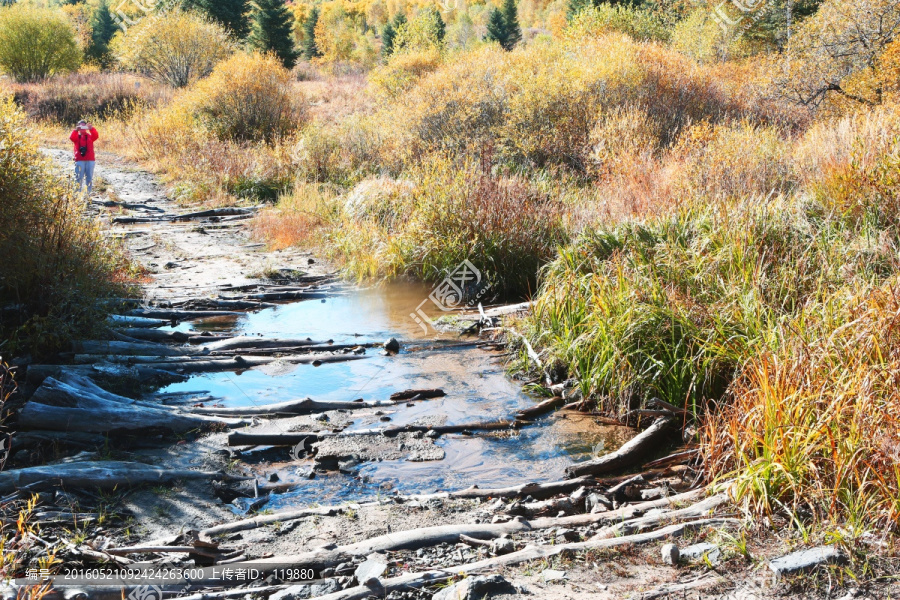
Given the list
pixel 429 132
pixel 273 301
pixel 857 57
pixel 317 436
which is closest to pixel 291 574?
pixel 317 436

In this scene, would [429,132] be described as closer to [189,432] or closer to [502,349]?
[502,349]

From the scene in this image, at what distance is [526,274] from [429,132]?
27.9ft

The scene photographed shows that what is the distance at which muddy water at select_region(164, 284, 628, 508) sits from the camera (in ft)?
17.0

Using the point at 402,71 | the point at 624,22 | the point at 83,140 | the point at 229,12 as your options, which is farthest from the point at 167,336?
the point at 229,12

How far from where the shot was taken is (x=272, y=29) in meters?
41.1

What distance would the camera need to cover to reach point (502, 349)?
8.02m

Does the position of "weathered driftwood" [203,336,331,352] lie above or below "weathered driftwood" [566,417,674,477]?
above

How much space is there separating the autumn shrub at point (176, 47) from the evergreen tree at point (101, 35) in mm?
19513

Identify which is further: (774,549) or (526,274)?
(526,274)

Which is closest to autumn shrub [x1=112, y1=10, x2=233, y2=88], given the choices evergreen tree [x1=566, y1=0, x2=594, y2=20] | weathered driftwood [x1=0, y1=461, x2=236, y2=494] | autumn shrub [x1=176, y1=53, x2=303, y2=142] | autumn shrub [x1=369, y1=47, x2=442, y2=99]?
autumn shrub [x1=369, y1=47, x2=442, y2=99]

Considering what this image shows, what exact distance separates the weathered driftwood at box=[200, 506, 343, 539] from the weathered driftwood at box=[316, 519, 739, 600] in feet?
3.54

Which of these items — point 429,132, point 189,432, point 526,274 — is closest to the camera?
point 189,432

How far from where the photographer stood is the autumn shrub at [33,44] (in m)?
37.8

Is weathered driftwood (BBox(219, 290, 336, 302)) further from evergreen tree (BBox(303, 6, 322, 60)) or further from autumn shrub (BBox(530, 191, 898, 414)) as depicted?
evergreen tree (BBox(303, 6, 322, 60))
